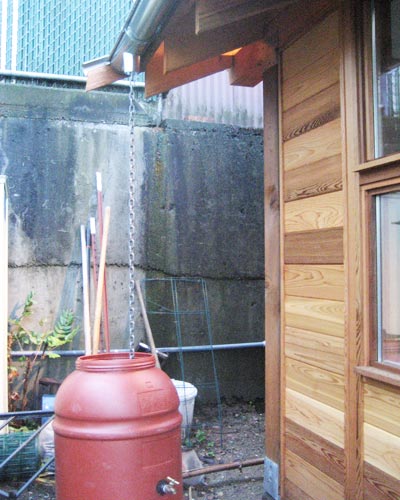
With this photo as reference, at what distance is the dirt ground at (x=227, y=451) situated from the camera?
11.9ft

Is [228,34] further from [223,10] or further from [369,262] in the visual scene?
[369,262]

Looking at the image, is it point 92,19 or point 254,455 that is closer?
point 254,455

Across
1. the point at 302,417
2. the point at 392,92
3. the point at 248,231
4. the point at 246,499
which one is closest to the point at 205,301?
the point at 248,231

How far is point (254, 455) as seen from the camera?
14.3ft

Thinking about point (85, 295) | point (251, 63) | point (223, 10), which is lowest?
point (85, 295)

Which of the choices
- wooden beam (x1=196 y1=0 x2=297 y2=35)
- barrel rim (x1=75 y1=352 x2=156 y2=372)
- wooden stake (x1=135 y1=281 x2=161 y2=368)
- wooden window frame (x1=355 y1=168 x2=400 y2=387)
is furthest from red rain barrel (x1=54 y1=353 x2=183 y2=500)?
wooden stake (x1=135 y1=281 x2=161 y2=368)

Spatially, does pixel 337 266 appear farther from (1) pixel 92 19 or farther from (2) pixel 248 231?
(1) pixel 92 19

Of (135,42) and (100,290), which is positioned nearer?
(135,42)

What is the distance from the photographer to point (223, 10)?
261cm

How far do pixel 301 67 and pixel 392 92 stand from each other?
79cm

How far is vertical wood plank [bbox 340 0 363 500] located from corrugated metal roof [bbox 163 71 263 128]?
3.21 m

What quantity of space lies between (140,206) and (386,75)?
3312 mm

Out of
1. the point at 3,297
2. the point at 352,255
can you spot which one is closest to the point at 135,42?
the point at 352,255

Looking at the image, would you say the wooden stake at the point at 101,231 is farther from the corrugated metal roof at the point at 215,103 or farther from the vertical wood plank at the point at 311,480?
the vertical wood plank at the point at 311,480
